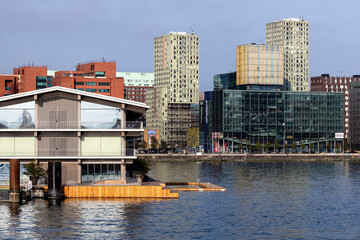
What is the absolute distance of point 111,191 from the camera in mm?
92000

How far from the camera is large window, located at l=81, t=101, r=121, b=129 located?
9556 centimetres

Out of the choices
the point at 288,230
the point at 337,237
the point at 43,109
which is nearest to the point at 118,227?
the point at 288,230

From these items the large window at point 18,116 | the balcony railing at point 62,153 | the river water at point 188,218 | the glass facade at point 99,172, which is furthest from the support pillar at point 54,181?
the large window at point 18,116

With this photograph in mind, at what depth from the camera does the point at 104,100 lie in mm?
96125

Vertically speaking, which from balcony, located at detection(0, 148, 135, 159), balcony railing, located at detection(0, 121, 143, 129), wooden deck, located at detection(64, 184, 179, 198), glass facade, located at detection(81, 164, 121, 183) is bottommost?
wooden deck, located at detection(64, 184, 179, 198)

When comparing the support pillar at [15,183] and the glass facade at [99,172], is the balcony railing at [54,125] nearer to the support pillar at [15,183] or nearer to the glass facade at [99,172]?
the glass facade at [99,172]

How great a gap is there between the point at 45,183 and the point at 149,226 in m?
26.9

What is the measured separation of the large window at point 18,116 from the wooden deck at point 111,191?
11.2m

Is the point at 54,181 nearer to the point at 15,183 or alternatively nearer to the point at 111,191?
the point at 15,183

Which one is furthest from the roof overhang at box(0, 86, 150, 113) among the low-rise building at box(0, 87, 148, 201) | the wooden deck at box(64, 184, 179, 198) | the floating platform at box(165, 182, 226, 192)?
the floating platform at box(165, 182, 226, 192)

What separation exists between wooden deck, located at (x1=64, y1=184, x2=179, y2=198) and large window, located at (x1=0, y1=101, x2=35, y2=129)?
11191mm

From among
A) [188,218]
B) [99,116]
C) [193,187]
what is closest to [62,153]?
[99,116]

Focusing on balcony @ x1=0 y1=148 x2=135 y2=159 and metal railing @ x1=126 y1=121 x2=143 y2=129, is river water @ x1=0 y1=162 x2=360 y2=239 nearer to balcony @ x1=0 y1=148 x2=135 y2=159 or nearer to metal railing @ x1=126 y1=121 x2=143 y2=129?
balcony @ x1=0 y1=148 x2=135 y2=159

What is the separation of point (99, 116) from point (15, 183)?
48.4 feet
